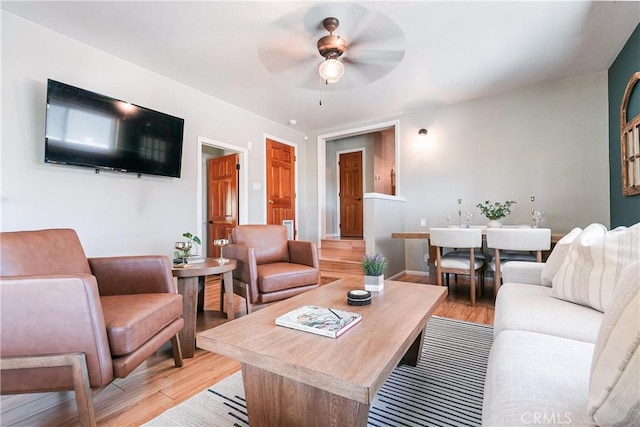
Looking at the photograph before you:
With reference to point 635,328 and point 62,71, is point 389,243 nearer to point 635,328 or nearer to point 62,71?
point 635,328

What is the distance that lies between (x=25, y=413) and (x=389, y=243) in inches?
148

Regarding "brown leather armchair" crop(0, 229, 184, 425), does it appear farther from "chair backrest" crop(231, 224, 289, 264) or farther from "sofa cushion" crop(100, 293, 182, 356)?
"chair backrest" crop(231, 224, 289, 264)

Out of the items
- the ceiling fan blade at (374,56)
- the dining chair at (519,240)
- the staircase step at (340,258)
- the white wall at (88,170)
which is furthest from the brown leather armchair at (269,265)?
the ceiling fan blade at (374,56)

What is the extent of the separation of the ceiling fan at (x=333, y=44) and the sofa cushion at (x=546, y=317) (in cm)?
221

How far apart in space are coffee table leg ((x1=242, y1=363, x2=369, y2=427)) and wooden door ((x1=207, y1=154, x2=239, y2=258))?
3733 millimetres

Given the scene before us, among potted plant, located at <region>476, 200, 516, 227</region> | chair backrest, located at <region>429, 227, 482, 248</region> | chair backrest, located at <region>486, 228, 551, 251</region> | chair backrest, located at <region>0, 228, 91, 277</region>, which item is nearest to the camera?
chair backrest, located at <region>0, 228, 91, 277</region>

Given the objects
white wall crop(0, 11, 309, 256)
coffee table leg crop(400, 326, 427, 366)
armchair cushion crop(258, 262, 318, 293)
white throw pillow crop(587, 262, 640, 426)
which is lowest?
coffee table leg crop(400, 326, 427, 366)

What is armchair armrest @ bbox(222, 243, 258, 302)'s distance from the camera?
8.16 feet

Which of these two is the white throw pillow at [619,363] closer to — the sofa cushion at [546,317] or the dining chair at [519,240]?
the sofa cushion at [546,317]

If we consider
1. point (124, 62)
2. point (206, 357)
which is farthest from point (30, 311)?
point (124, 62)

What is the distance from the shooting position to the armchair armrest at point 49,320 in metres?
1.12

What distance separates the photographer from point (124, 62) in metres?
3.18

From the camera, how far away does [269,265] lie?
2.89 meters

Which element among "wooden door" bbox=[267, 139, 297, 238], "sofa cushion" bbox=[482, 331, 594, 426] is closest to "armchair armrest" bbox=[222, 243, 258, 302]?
"sofa cushion" bbox=[482, 331, 594, 426]
